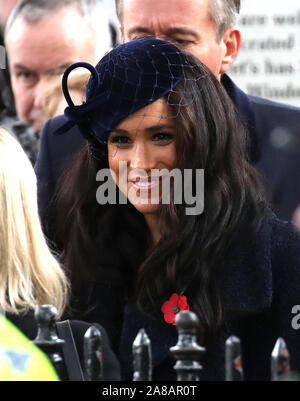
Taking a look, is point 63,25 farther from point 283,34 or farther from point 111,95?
point 111,95

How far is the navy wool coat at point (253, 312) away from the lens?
2973mm

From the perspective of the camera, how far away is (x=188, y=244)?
3055 millimetres

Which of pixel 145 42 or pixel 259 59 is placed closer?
pixel 145 42

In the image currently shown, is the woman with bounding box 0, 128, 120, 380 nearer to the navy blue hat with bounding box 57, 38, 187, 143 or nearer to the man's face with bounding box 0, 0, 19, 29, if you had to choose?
the navy blue hat with bounding box 57, 38, 187, 143

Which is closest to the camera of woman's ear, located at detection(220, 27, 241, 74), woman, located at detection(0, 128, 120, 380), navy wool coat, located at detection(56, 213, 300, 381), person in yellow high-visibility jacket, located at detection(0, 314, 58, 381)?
person in yellow high-visibility jacket, located at detection(0, 314, 58, 381)

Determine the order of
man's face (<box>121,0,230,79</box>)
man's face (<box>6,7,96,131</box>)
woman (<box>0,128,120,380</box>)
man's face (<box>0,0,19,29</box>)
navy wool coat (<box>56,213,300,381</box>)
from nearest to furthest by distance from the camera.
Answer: woman (<box>0,128,120,380</box>) → navy wool coat (<box>56,213,300,381</box>) → man's face (<box>121,0,230,79</box>) → man's face (<box>6,7,96,131</box>) → man's face (<box>0,0,19,29</box>)

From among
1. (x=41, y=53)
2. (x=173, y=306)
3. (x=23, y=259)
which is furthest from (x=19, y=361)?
(x=41, y=53)

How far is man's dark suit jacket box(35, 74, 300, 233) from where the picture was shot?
3.60 m

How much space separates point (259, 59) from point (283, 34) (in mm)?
180

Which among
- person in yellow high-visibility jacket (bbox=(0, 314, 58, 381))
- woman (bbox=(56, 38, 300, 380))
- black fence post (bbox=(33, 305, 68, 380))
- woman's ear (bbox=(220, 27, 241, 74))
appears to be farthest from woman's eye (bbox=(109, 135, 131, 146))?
person in yellow high-visibility jacket (bbox=(0, 314, 58, 381))

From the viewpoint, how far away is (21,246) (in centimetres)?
274

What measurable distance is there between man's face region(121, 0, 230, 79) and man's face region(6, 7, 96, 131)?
3.65ft
